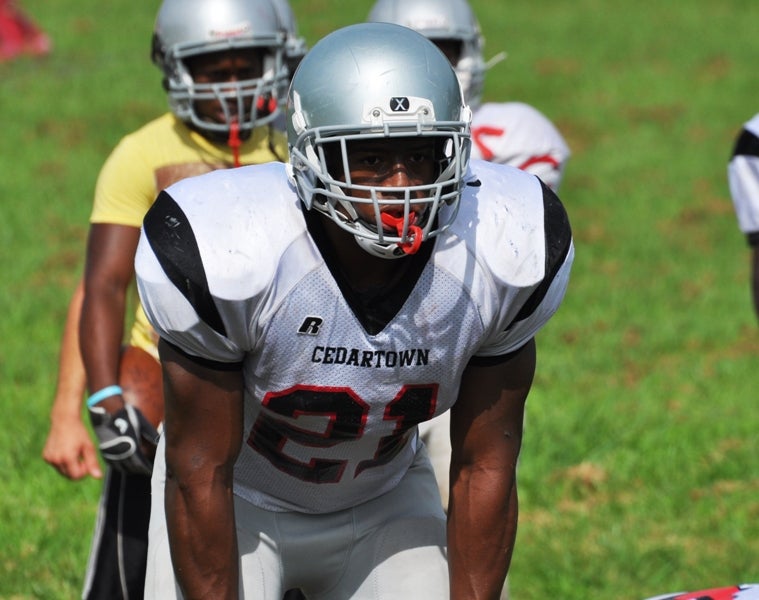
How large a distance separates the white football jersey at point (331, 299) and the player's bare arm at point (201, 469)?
0.20 feet

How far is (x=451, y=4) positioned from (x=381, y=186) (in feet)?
7.73

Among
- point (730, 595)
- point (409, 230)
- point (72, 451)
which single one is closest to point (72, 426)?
point (72, 451)

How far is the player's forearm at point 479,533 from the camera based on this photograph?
121 inches

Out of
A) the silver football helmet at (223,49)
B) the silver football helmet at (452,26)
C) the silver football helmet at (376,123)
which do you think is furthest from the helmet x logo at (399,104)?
the silver football helmet at (452,26)

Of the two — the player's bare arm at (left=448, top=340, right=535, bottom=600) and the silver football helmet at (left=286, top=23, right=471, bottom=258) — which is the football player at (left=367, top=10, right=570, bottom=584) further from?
the silver football helmet at (left=286, top=23, right=471, bottom=258)

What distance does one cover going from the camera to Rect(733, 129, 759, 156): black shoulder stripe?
4.52m

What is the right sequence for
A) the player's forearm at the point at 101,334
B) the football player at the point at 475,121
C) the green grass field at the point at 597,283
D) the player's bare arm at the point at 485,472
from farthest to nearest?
1. the green grass field at the point at 597,283
2. the football player at the point at 475,121
3. the player's forearm at the point at 101,334
4. the player's bare arm at the point at 485,472

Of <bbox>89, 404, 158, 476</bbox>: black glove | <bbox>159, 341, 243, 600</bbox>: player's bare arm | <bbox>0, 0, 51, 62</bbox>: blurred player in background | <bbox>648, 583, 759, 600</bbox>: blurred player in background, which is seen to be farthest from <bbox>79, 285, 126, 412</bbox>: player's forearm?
<bbox>0, 0, 51, 62</bbox>: blurred player in background

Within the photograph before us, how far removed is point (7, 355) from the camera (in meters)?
7.20

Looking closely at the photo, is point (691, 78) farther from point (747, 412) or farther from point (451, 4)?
point (451, 4)

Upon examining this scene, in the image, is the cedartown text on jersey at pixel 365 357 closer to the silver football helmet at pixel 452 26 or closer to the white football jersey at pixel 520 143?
the white football jersey at pixel 520 143

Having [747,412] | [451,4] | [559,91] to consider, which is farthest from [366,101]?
[559,91]

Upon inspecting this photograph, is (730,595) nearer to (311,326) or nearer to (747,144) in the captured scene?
(311,326)

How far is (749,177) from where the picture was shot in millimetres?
4555
